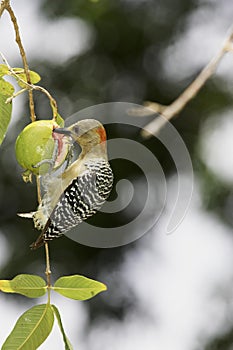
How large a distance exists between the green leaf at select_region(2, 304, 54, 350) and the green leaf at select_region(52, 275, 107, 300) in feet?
0.12

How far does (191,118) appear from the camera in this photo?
4840 millimetres

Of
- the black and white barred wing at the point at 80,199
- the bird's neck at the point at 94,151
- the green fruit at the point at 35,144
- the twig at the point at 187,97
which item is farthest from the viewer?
the bird's neck at the point at 94,151

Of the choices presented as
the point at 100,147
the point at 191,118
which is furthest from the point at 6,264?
the point at 100,147

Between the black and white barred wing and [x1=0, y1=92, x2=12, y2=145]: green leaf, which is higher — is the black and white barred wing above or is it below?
below

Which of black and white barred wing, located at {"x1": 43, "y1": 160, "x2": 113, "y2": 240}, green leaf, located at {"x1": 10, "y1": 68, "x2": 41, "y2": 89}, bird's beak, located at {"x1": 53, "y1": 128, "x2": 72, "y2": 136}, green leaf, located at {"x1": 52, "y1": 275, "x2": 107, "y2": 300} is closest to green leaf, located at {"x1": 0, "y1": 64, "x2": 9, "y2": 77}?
green leaf, located at {"x1": 10, "y1": 68, "x2": 41, "y2": 89}

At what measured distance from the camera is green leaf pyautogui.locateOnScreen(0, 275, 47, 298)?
1.41 m

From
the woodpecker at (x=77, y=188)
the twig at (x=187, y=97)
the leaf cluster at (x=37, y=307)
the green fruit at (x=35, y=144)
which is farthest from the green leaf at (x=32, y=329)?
the twig at (x=187, y=97)

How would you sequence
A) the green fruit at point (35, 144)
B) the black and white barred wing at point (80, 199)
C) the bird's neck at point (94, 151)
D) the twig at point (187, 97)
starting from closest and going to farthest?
the twig at point (187, 97) < the green fruit at point (35, 144) < the black and white barred wing at point (80, 199) < the bird's neck at point (94, 151)

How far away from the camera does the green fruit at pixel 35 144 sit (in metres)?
1.33

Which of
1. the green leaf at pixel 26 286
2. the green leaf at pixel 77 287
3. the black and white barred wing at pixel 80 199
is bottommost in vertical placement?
the green leaf at pixel 77 287

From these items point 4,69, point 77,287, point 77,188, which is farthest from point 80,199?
point 4,69

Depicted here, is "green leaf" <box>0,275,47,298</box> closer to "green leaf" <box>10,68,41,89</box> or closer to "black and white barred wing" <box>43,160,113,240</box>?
"black and white barred wing" <box>43,160,113,240</box>

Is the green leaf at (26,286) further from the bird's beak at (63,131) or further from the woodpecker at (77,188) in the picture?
the bird's beak at (63,131)

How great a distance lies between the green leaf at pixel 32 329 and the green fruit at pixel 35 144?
24cm
